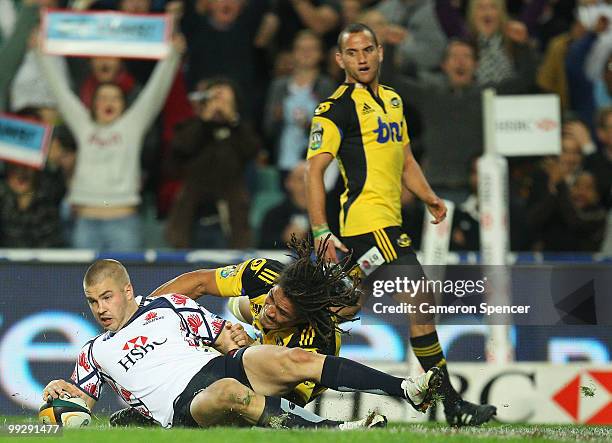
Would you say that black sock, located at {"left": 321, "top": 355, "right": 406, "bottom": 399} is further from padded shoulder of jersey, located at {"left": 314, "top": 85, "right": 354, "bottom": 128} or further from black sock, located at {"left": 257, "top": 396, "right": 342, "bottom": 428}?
padded shoulder of jersey, located at {"left": 314, "top": 85, "right": 354, "bottom": 128}

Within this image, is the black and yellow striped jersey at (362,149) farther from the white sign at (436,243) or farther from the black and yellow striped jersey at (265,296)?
the white sign at (436,243)

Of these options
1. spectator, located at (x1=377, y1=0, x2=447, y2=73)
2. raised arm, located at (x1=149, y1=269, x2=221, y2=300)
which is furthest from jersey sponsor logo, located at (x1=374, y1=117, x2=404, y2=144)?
spectator, located at (x1=377, y1=0, x2=447, y2=73)

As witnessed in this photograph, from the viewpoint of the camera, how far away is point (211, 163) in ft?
44.5

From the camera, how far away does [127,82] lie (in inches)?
552

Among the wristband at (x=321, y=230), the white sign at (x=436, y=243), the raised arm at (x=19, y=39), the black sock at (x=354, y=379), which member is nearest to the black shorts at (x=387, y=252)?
the wristband at (x=321, y=230)

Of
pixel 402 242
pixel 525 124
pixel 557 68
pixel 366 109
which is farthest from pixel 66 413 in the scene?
pixel 557 68

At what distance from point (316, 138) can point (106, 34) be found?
4.11 meters

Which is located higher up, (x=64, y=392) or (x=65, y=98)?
(x=65, y=98)

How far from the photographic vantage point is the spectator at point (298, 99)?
46.4ft

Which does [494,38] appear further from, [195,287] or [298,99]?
[195,287]

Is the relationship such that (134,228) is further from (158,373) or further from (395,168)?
(158,373)

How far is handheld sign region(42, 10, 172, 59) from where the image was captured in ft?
42.3

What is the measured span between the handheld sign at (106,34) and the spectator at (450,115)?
229cm

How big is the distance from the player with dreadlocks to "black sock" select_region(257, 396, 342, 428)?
1.03 feet
